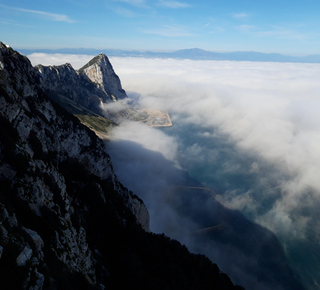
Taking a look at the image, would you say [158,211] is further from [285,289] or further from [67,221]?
[67,221]

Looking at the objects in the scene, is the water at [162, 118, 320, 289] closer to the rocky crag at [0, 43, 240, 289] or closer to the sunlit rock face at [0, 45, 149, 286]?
the rocky crag at [0, 43, 240, 289]

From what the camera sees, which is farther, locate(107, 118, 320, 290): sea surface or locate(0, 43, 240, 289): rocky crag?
locate(107, 118, 320, 290): sea surface

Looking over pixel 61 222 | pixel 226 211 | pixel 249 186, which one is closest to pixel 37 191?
pixel 61 222

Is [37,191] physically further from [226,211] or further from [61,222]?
[226,211]

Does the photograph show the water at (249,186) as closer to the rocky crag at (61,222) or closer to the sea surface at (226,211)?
the sea surface at (226,211)

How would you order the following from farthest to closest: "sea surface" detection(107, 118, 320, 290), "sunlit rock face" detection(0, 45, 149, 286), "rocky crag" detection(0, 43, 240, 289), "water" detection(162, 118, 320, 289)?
"water" detection(162, 118, 320, 289)
"sea surface" detection(107, 118, 320, 290)
"sunlit rock face" detection(0, 45, 149, 286)
"rocky crag" detection(0, 43, 240, 289)

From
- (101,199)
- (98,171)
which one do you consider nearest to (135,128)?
(98,171)

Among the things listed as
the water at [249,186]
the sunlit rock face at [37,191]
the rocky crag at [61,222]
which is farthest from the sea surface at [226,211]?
the sunlit rock face at [37,191]

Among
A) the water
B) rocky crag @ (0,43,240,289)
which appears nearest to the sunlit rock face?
rocky crag @ (0,43,240,289)

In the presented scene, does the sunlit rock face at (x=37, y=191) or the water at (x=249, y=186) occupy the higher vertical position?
the sunlit rock face at (x=37, y=191)
